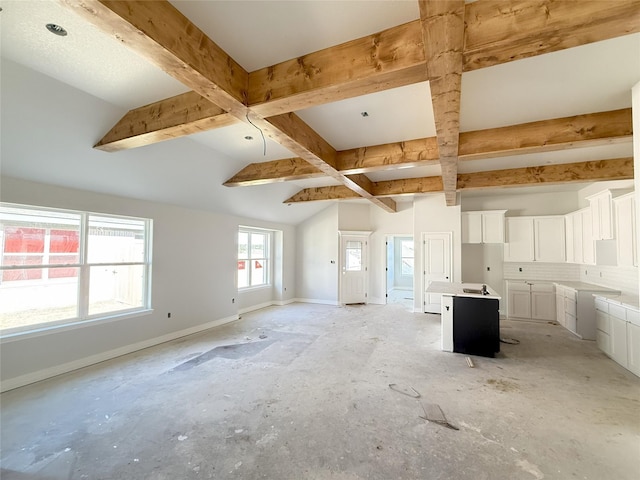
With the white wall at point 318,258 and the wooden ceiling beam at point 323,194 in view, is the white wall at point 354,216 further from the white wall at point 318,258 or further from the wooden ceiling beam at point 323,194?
the wooden ceiling beam at point 323,194

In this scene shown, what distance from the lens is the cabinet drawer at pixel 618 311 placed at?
3.56m

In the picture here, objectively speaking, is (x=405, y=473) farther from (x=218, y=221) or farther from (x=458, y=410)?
(x=218, y=221)

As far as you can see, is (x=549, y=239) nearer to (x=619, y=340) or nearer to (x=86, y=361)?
(x=619, y=340)

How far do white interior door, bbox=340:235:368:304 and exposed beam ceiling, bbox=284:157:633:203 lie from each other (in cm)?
259

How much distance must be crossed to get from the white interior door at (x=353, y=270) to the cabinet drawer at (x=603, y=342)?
4762 millimetres

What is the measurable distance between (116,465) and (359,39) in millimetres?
3433

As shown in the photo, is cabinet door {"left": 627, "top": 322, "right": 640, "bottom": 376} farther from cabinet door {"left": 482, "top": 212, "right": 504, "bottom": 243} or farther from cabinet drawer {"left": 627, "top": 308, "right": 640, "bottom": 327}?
cabinet door {"left": 482, "top": 212, "right": 504, "bottom": 243}

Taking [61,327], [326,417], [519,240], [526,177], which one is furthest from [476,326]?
[61,327]

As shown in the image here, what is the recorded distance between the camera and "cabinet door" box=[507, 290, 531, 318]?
19.6ft

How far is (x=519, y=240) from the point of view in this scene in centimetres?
618

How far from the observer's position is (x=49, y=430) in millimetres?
2328

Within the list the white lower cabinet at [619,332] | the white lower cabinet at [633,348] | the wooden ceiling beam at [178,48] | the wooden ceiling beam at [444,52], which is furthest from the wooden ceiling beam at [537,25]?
the white lower cabinet at [633,348]

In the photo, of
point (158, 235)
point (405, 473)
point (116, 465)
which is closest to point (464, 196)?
point (405, 473)

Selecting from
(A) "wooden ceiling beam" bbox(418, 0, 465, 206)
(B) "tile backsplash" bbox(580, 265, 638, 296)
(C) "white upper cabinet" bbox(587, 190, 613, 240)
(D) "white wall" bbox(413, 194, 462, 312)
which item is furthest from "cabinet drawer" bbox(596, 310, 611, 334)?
(A) "wooden ceiling beam" bbox(418, 0, 465, 206)
